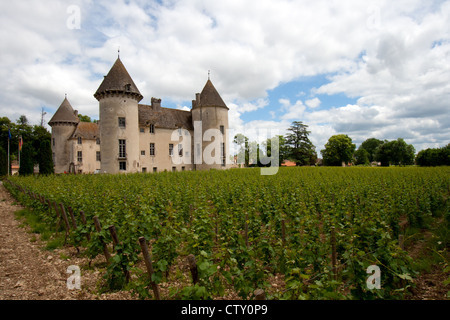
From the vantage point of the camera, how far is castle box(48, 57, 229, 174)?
1093 inches

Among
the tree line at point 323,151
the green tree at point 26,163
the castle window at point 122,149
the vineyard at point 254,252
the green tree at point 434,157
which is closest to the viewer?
the vineyard at point 254,252

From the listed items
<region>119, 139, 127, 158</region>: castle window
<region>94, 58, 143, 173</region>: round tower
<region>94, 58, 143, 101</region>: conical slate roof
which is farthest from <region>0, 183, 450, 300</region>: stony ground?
<region>94, 58, 143, 101</region>: conical slate roof

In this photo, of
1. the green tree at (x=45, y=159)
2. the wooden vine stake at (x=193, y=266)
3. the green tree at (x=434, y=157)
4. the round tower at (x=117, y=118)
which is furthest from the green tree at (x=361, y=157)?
the wooden vine stake at (x=193, y=266)

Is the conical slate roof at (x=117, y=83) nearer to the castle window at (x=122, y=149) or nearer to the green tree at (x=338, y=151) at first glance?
the castle window at (x=122, y=149)

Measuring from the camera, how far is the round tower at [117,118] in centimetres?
2755

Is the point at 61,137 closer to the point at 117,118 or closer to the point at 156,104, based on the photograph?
the point at 156,104

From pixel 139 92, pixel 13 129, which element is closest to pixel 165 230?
pixel 139 92

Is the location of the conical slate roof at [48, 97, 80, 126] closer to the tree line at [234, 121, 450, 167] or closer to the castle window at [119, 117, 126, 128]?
the castle window at [119, 117, 126, 128]

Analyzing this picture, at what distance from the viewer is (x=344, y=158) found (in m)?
62.7

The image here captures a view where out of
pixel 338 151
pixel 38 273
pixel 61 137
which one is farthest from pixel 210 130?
pixel 338 151

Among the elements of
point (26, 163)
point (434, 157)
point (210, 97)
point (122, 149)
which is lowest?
point (26, 163)

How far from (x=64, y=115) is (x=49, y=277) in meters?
40.7

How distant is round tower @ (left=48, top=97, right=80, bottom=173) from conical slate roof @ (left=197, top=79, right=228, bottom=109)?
842 inches

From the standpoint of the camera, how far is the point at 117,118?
90.8 feet
